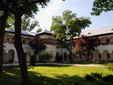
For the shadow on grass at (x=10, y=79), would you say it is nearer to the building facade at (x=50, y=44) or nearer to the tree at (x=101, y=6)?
the tree at (x=101, y=6)

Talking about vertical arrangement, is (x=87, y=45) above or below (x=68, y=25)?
below

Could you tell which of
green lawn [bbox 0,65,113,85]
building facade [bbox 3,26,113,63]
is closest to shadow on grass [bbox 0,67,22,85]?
green lawn [bbox 0,65,113,85]

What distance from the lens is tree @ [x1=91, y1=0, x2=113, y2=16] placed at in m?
8.44

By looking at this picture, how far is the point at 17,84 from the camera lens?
6395mm

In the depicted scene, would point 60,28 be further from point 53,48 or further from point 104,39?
point 104,39

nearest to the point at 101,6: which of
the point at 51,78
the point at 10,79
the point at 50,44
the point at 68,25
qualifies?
the point at 51,78

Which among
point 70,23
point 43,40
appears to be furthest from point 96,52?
point 43,40

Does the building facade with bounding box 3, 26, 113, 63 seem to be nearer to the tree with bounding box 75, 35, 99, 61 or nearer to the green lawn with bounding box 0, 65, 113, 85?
the tree with bounding box 75, 35, 99, 61

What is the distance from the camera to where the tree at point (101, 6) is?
27.7 feet

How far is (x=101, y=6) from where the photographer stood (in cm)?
880

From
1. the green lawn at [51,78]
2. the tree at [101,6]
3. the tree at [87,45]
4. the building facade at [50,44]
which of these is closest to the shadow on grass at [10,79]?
the green lawn at [51,78]

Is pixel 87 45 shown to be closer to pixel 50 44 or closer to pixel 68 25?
pixel 68 25

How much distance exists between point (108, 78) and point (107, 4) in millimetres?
5259

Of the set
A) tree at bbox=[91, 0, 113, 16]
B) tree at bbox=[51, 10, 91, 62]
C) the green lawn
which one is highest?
tree at bbox=[51, 10, 91, 62]
